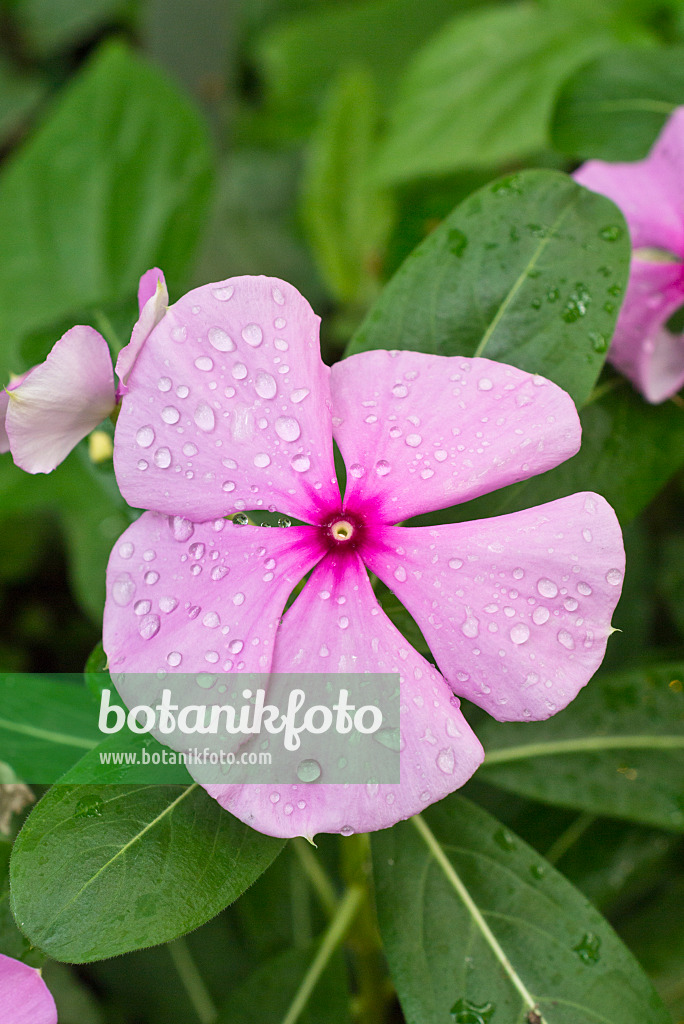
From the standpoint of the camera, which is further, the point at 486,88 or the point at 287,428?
the point at 486,88

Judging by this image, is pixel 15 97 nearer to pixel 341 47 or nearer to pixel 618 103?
pixel 341 47

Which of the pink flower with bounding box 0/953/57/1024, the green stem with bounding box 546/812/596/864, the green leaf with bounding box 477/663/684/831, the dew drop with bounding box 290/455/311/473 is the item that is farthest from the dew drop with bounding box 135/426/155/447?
the green stem with bounding box 546/812/596/864

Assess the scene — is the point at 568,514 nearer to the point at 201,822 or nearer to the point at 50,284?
the point at 201,822

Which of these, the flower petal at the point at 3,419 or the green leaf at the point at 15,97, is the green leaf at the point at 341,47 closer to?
the green leaf at the point at 15,97

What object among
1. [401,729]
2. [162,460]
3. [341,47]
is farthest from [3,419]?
[341,47]

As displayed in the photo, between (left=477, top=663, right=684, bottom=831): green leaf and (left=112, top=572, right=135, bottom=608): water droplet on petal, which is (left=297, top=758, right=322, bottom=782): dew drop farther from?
(left=477, top=663, right=684, bottom=831): green leaf

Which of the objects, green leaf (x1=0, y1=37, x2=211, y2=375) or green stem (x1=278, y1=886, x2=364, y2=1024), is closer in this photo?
green stem (x1=278, y1=886, x2=364, y2=1024)

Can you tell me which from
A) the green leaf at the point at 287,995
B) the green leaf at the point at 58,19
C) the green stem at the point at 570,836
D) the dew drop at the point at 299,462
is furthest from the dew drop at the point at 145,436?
the green leaf at the point at 58,19
